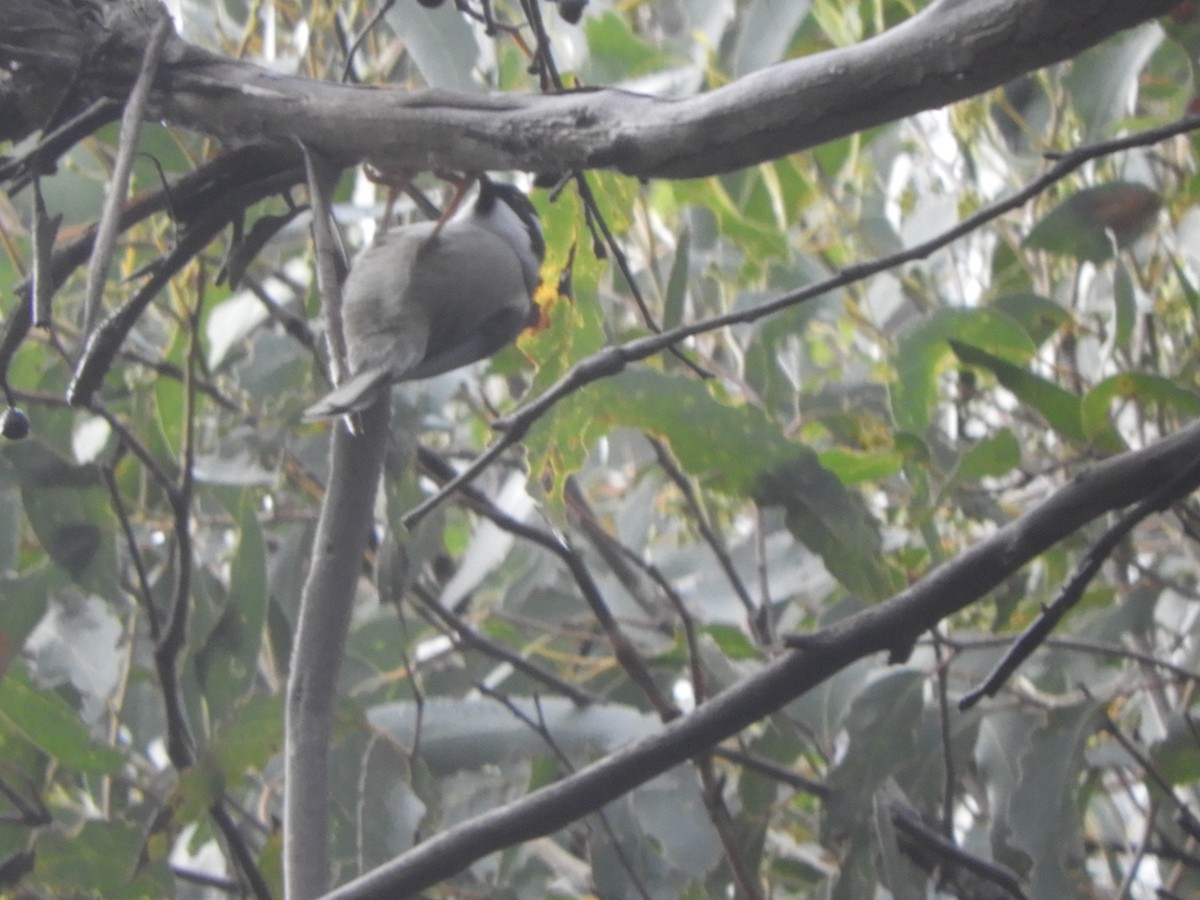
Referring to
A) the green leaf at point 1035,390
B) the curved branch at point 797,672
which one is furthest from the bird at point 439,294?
the green leaf at point 1035,390

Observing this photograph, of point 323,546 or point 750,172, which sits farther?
point 750,172

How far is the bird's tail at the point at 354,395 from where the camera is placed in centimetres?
85

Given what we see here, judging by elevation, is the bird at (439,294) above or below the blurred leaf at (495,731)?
above

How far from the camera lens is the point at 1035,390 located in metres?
1.30

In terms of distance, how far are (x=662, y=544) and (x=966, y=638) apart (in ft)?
2.57

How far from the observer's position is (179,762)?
4.65 feet

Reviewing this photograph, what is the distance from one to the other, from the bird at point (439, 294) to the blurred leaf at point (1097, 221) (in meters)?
0.58

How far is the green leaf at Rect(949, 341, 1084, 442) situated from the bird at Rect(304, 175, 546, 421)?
39 centimetres

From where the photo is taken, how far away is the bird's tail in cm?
85

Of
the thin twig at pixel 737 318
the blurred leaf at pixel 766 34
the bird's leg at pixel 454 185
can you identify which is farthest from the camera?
the blurred leaf at pixel 766 34

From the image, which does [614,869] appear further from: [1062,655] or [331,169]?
[331,169]

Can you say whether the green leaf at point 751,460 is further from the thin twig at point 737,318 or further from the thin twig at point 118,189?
the thin twig at point 118,189

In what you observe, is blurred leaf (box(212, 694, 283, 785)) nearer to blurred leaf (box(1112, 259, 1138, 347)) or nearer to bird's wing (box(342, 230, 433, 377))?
bird's wing (box(342, 230, 433, 377))

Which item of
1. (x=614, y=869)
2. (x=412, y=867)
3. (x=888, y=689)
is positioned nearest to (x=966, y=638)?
(x=888, y=689)
